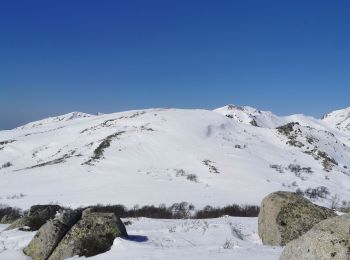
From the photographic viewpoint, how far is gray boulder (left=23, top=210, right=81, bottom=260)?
1420 centimetres

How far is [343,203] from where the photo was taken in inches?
1768

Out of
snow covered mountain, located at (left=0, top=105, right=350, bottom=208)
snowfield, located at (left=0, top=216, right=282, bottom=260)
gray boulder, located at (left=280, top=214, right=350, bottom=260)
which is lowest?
snowfield, located at (left=0, top=216, right=282, bottom=260)

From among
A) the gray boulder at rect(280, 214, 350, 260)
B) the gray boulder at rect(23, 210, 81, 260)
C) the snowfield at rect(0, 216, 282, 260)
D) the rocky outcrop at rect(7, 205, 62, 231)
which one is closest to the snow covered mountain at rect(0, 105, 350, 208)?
the rocky outcrop at rect(7, 205, 62, 231)

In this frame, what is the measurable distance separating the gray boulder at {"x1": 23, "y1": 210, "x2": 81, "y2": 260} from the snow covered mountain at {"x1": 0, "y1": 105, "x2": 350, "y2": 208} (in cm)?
2216

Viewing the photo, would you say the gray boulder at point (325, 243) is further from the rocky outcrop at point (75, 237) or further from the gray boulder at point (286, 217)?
the rocky outcrop at point (75, 237)

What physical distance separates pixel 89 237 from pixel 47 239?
5.14ft

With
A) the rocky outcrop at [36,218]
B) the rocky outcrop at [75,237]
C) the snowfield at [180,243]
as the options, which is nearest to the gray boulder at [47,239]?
the rocky outcrop at [75,237]

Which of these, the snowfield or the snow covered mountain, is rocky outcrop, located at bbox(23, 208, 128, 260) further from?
the snow covered mountain

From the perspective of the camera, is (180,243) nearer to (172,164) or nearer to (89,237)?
(89,237)

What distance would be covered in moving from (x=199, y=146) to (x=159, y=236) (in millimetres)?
50032

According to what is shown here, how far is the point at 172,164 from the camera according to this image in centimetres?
5675

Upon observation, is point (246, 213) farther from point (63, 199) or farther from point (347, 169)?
point (347, 169)

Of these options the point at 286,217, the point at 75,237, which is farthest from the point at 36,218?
the point at 286,217

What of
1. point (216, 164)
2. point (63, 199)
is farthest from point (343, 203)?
point (63, 199)
